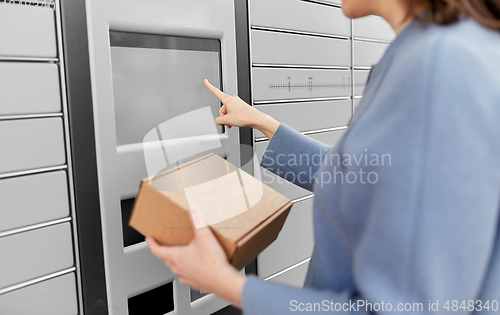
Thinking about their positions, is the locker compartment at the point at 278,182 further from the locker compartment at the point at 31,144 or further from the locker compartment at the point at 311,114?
the locker compartment at the point at 31,144

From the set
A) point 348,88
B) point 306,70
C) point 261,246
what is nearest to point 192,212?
point 261,246

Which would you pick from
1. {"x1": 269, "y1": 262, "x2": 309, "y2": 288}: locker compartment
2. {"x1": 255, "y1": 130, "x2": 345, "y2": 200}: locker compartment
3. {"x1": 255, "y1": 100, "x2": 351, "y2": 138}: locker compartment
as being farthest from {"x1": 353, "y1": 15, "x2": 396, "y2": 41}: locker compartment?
{"x1": 269, "y1": 262, "x2": 309, "y2": 288}: locker compartment

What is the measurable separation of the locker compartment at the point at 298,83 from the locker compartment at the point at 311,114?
0.13 feet

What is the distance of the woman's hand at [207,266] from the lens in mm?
644

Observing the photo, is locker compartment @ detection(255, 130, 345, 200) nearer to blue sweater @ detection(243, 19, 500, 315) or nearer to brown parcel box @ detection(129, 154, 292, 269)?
brown parcel box @ detection(129, 154, 292, 269)

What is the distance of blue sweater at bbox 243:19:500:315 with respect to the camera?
1.53 ft

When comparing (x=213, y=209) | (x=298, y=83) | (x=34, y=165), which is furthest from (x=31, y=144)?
(x=298, y=83)

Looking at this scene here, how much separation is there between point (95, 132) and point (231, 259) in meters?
0.62

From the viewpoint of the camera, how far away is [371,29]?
2104mm

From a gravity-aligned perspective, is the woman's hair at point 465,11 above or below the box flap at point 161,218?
above

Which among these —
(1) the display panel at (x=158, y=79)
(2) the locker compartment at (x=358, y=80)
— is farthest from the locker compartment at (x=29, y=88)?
(2) the locker compartment at (x=358, y=80)

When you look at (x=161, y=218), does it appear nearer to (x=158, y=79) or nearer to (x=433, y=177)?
(x=433, y=177)

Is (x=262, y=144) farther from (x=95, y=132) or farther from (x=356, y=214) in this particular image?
(x=356, y=214)

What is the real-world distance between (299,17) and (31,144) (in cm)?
121
